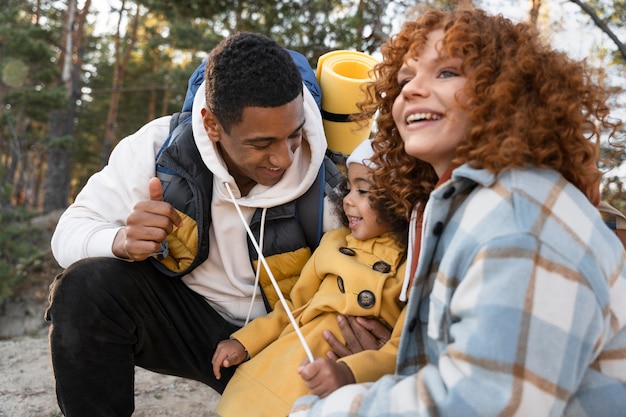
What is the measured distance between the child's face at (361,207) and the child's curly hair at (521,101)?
619 millimetres

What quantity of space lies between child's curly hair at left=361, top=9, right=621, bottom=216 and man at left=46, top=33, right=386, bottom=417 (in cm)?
75

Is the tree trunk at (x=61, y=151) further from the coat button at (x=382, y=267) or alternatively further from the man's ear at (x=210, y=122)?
the coat button at (x=382, y=267)

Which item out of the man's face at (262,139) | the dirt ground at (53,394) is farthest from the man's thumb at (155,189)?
the dirt ground at (53,394)

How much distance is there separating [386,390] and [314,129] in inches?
51.4

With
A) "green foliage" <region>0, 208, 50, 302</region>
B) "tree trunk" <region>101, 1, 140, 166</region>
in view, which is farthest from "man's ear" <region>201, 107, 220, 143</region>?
"tree trunk" <region>101, 1, 140, 166</region>

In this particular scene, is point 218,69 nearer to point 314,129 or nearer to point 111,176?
point 314,129

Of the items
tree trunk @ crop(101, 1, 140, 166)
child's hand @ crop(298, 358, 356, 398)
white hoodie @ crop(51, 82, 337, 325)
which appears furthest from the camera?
tree trunk @ crop(101, 1, 140, 166)

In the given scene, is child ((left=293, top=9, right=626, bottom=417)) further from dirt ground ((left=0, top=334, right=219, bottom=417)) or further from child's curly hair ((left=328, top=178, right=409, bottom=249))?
dirt ground ((left=0, top=334, right=219, bottom=417))

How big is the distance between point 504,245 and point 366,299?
88 cm

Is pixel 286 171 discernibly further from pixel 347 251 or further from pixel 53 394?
pixel 53 394

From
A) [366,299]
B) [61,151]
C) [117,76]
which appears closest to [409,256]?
[366,299]

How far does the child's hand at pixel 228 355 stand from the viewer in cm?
231

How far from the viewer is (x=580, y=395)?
1.45 meters

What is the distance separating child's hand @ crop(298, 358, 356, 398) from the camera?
179 cm
